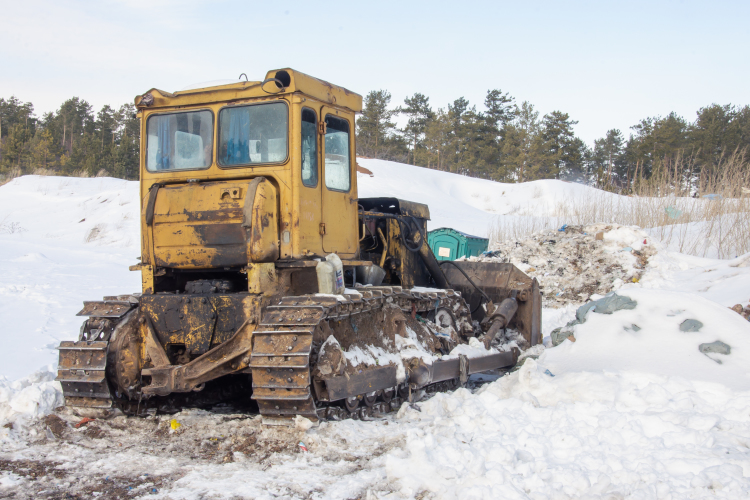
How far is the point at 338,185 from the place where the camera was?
623 cm

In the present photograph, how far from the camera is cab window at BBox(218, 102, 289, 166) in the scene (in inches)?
222

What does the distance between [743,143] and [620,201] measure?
1064 inches

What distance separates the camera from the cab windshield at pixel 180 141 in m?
5.84

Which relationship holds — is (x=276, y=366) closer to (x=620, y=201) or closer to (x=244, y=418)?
A: (x=244, y=418)

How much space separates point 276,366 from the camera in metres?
4.73

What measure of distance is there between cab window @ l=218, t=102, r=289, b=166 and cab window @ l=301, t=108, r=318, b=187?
0.21 metres

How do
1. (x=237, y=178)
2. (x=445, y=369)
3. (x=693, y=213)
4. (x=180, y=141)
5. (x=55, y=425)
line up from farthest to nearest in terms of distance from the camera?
(x=693, y=213) < (x=445, y=369) < (x=180, y=141) < (x=237, y=178) < (x=55, y=425)

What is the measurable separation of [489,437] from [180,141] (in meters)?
3.86

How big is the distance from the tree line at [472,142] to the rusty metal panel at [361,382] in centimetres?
4074

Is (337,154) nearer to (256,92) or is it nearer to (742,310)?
(256,92)

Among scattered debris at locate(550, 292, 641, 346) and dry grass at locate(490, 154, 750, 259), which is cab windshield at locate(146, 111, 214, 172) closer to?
scattered debris at locate(550, 292, 641, 346)

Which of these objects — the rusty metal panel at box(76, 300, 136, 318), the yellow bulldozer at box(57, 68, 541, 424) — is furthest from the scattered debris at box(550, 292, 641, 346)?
the rusty metal panel at box(76, 300, 136, 318)

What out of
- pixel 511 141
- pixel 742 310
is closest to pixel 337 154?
pixel 742 310

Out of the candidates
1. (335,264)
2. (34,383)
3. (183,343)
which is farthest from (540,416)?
(34,383)
